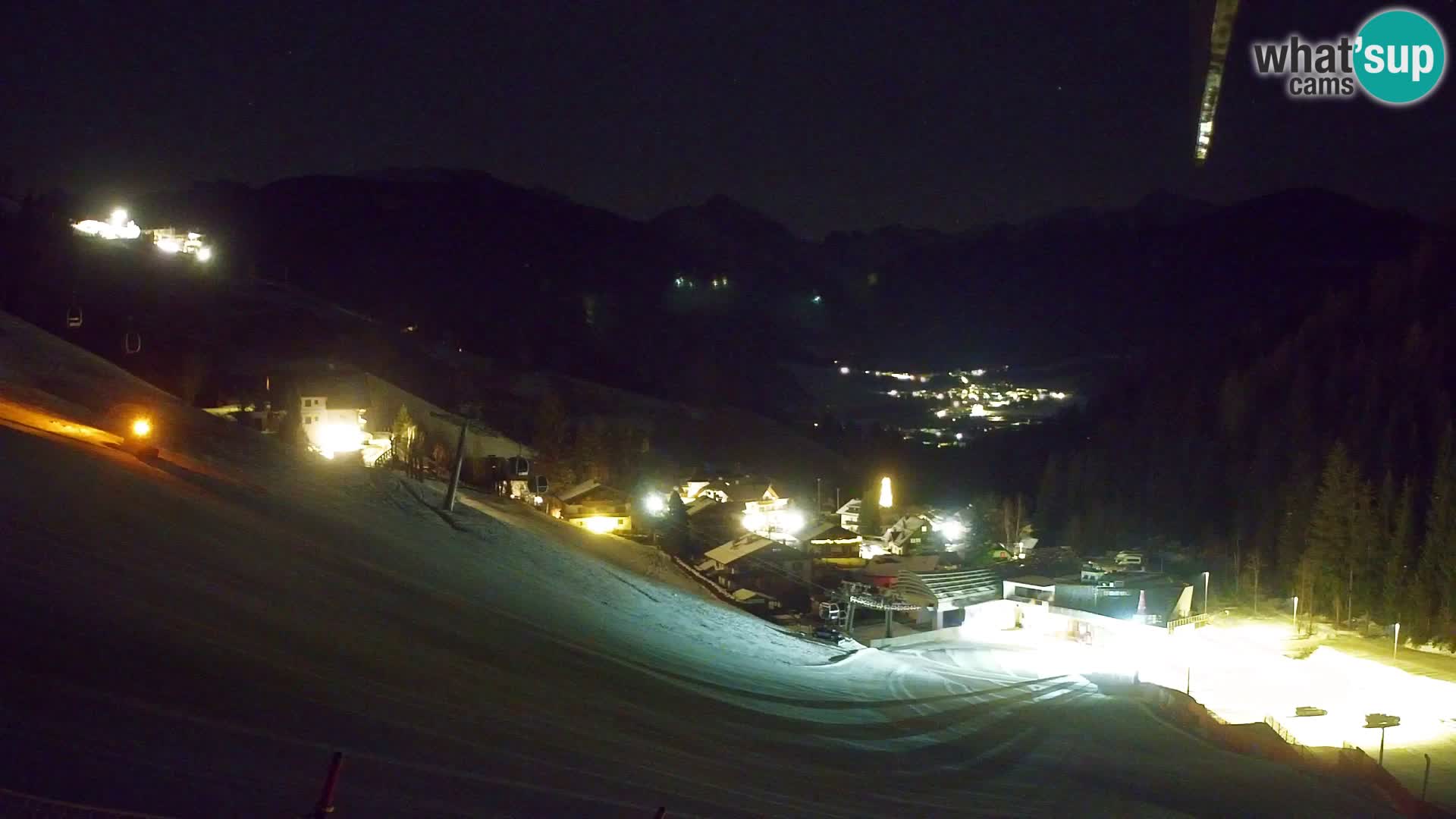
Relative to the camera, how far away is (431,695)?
7555 millimetres

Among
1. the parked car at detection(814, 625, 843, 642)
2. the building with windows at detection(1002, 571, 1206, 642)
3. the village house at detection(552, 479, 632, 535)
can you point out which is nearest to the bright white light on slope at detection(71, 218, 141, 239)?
the village house at detection(552, 479, 632, 535)

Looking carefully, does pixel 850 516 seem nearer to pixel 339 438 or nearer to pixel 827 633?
pixel 339 438

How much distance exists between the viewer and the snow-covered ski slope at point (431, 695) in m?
5.50

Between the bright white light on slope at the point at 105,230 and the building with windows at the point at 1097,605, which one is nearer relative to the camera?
the building with windows at the point at 1097,605

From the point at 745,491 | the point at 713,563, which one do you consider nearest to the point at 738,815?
the point at 713,563

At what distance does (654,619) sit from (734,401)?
7107cm

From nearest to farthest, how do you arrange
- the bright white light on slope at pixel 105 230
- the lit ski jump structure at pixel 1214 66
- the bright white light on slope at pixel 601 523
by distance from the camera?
1. the lit ski jump structure at pixel 1214 66
2. the bright white light on slope at pixel 601 523
3. the bright white light on slope at pixel 105 230

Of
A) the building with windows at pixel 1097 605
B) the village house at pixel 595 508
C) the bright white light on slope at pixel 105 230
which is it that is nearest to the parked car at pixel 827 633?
the building with windows at pixel 1097 605

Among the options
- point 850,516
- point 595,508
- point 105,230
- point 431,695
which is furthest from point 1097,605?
point 105,230

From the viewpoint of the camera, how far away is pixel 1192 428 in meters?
53.8

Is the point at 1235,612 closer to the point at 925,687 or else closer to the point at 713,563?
the point at 713,563

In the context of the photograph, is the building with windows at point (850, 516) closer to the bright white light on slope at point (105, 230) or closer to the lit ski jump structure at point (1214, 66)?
the lit ski jump structure at point (1214, 66)

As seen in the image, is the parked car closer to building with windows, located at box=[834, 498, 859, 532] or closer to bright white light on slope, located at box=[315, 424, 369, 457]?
bright white light on slope, located at box=[315, 424, 369, 457]

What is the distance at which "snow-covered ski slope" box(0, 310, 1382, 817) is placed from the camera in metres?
5.50
